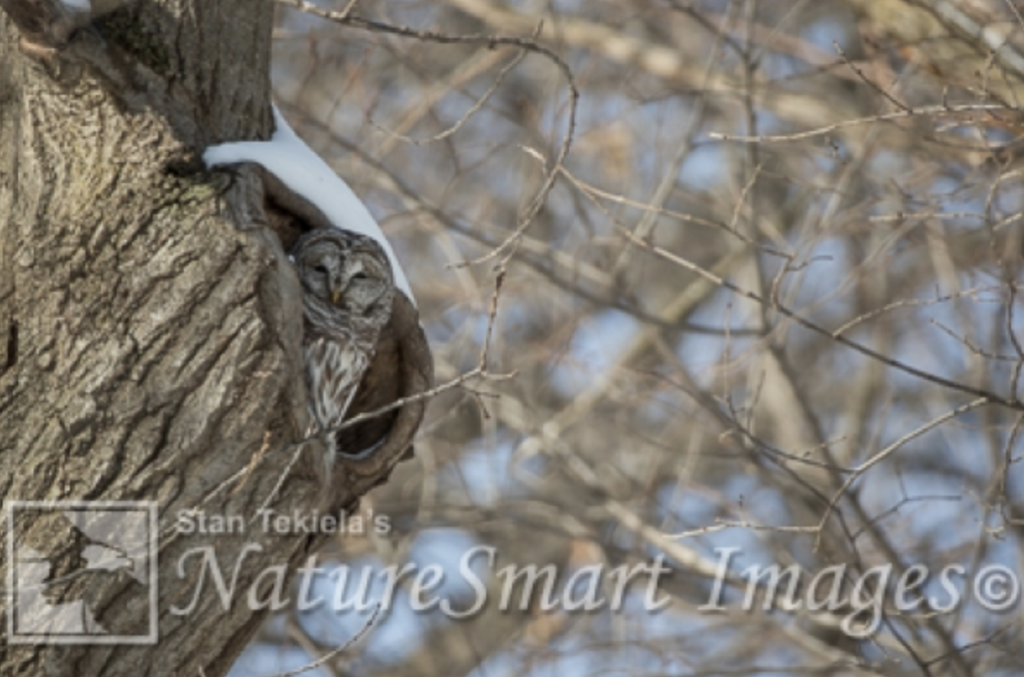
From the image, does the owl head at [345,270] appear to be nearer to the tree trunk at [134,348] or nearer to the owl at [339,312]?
the owl at [339,312]

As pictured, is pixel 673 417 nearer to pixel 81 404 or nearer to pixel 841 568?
pixel 841 568

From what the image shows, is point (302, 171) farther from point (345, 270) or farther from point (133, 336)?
point (133, 336)

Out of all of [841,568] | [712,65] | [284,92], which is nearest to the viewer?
[841,568]

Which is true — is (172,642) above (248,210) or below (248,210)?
below

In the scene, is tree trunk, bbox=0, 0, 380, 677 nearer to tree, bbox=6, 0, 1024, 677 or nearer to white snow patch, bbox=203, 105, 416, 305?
white snow patch, bbox=203, 105, 416, 305

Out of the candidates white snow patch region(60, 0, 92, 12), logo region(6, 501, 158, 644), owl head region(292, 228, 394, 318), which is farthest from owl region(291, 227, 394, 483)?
white snow patch region(60, 0, 92, 12)

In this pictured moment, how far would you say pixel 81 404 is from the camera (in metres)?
3.53

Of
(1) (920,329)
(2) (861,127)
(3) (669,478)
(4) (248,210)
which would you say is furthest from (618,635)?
(4) (248,210)

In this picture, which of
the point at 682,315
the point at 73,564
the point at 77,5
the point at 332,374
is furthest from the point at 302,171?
the point at 682,315

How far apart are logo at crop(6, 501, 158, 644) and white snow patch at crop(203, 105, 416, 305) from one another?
0.96 metres

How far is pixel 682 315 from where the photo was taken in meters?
9.16

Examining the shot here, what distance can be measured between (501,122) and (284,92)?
4.68 ft

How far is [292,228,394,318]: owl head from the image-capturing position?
4.42m

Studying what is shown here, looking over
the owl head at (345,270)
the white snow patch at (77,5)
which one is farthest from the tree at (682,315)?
the white snow patch at (77,5)
